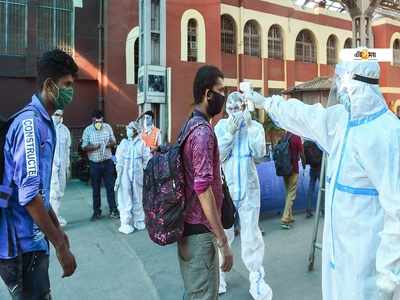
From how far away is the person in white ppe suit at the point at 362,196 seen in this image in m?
2.24

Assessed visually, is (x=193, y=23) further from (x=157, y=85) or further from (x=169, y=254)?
(x=169, y=254)

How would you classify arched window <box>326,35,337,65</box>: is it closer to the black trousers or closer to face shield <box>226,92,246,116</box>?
face shield <box>226,92,246,116</box>

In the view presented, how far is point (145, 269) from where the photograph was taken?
5.31 meters

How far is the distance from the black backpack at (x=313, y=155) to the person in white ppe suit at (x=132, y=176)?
9.70 ft

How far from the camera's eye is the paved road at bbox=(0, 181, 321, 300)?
14.9 feet

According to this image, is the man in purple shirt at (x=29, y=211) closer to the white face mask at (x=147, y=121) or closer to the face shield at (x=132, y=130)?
the face shield at (x=132, y=130)

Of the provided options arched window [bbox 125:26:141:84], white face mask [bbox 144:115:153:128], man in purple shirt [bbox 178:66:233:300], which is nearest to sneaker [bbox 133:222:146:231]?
white face mask [bbox 144:115:153:128]

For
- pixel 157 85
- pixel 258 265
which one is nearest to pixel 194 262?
pixel 258 265

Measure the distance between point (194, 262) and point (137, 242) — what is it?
4.08m

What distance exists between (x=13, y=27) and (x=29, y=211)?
14.9 metres

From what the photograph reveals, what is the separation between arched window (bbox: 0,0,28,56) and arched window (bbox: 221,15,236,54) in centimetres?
861

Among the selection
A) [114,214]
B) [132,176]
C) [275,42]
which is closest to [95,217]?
[114,214]

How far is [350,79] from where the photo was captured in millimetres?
2607

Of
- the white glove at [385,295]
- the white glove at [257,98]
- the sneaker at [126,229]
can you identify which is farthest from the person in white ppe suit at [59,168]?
the white glove at [385,295]
